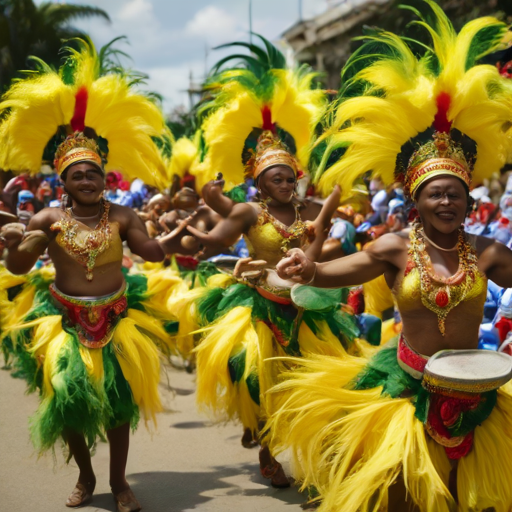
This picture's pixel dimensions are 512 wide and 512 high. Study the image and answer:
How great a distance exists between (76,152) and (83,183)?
227 millimetres

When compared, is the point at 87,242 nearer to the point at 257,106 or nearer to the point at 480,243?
the point at 257,106

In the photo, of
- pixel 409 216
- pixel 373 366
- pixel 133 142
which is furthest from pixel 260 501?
pixel 133 142

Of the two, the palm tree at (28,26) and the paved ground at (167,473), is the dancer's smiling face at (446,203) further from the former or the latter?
the palm tree at (28,26)

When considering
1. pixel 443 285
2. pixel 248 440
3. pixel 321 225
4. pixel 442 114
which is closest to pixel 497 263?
pixel 443 285

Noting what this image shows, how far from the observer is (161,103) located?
569 centimetres

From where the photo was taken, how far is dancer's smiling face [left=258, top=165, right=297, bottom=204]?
17.7 feet

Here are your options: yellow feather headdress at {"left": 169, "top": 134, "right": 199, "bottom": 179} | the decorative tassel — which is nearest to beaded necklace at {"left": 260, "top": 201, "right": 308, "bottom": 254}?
the decorative tassel

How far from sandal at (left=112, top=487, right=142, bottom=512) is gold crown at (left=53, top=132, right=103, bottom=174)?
2.07 meters

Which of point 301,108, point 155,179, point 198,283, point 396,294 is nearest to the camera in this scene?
point 396,294

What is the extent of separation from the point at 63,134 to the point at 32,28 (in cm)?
1515

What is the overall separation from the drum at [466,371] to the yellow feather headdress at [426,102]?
1052 millimetres

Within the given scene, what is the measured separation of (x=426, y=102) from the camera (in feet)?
12.2

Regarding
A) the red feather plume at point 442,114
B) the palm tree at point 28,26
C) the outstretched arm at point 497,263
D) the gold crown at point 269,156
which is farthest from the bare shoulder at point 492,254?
the palm tree at point 28,26

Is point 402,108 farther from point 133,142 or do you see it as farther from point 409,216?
point 133,142
